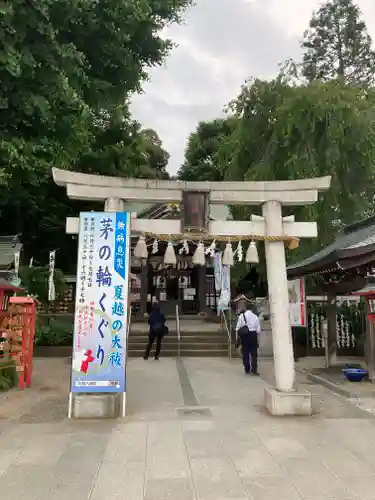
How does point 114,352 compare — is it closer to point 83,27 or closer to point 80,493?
point 80,493

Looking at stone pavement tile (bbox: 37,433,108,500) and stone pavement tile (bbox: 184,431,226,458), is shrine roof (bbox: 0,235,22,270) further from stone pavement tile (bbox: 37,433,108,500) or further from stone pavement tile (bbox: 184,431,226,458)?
stone pavement tile (bbox: 184,431,226,458)

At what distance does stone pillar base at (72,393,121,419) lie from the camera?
663cm

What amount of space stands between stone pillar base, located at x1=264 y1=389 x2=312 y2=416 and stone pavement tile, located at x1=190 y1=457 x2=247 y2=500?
219 cm

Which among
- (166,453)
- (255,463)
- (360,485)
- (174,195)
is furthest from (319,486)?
(174,195)

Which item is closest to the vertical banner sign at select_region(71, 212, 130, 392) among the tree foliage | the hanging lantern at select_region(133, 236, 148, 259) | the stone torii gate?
the stone torii gate

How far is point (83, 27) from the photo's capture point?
451 inches

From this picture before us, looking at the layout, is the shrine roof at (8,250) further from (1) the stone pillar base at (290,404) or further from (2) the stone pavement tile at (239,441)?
(2) the stone pavement tile at (239,441)

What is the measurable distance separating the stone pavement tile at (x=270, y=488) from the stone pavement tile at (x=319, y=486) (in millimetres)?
81

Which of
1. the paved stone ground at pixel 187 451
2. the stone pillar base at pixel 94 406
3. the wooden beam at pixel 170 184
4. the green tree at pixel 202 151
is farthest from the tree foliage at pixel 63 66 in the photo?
the green tree at pixel 202 151

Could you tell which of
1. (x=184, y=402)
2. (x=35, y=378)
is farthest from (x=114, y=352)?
(x=35, y=378)

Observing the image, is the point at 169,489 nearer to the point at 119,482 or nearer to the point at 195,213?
the point at 119,482

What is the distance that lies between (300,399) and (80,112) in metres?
8.78

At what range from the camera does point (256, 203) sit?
7.73m

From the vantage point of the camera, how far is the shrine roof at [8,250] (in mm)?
16078
